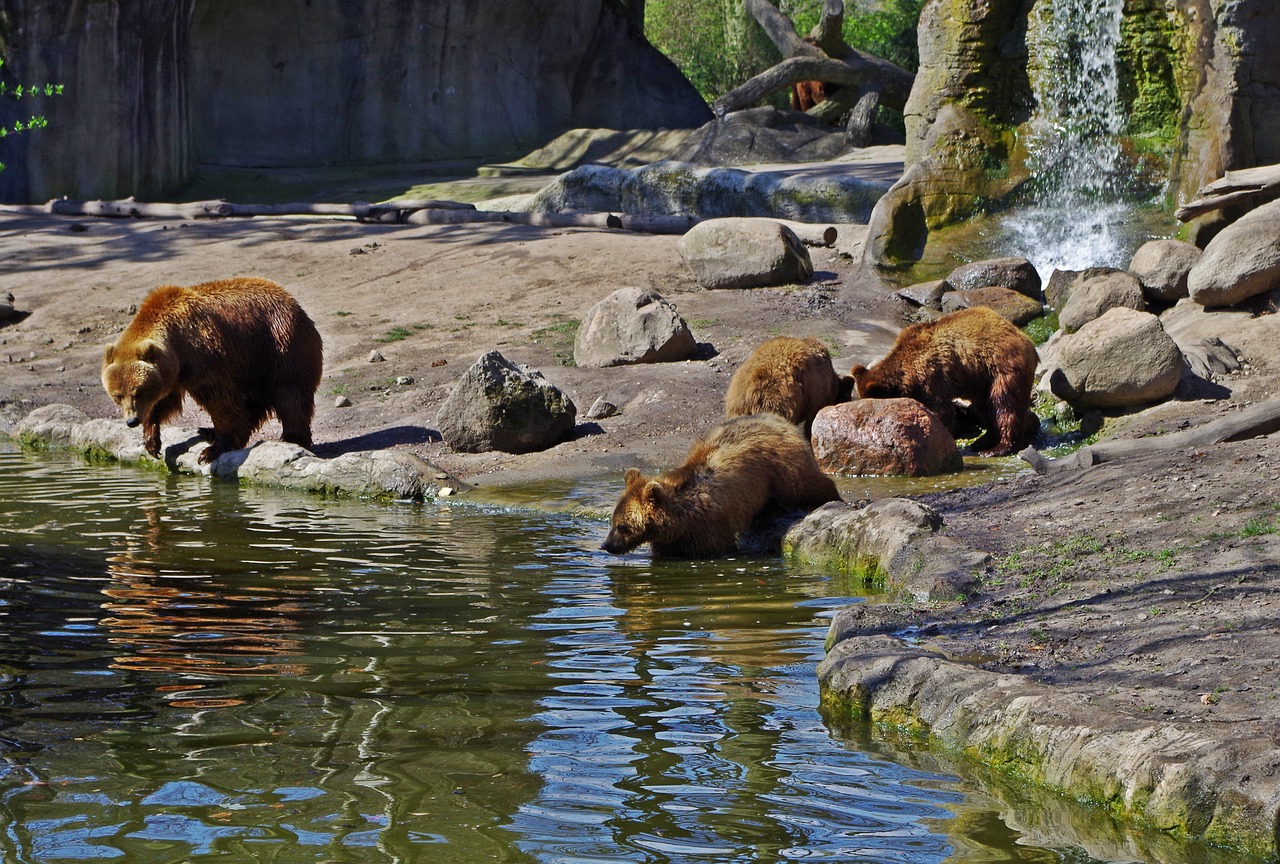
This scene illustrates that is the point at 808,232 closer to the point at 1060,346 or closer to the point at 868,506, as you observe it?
the point at 1060,346

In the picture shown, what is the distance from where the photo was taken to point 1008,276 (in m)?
16.7

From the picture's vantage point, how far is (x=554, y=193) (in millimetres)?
25656

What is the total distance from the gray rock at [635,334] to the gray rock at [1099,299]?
3.84 m

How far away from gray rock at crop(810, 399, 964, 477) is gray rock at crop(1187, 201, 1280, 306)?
4.11 m

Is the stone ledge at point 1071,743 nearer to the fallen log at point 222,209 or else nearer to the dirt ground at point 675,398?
the dirt ground at point 675,398

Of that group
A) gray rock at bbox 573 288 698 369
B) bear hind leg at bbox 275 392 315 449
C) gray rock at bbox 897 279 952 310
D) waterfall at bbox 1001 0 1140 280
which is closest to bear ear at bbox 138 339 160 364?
bear hind leg at bbox 275 392 315 449

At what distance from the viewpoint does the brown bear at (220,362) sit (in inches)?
462

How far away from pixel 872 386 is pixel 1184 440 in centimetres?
302

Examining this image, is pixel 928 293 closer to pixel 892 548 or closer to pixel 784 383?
pixel 784 383

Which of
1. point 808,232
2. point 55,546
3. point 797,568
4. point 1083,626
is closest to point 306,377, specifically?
point 55,546

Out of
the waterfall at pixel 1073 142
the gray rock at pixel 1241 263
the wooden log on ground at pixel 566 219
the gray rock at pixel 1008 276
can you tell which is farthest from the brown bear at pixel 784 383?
the wooden log on ground at pixel 566 219

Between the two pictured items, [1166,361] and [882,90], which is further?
[882,90]

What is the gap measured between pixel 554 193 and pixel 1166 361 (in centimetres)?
1540

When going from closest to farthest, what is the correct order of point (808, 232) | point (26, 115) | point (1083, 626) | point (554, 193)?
point (1083, 626) → point (808, 232) → point (554, 193) → point (26, 115)
